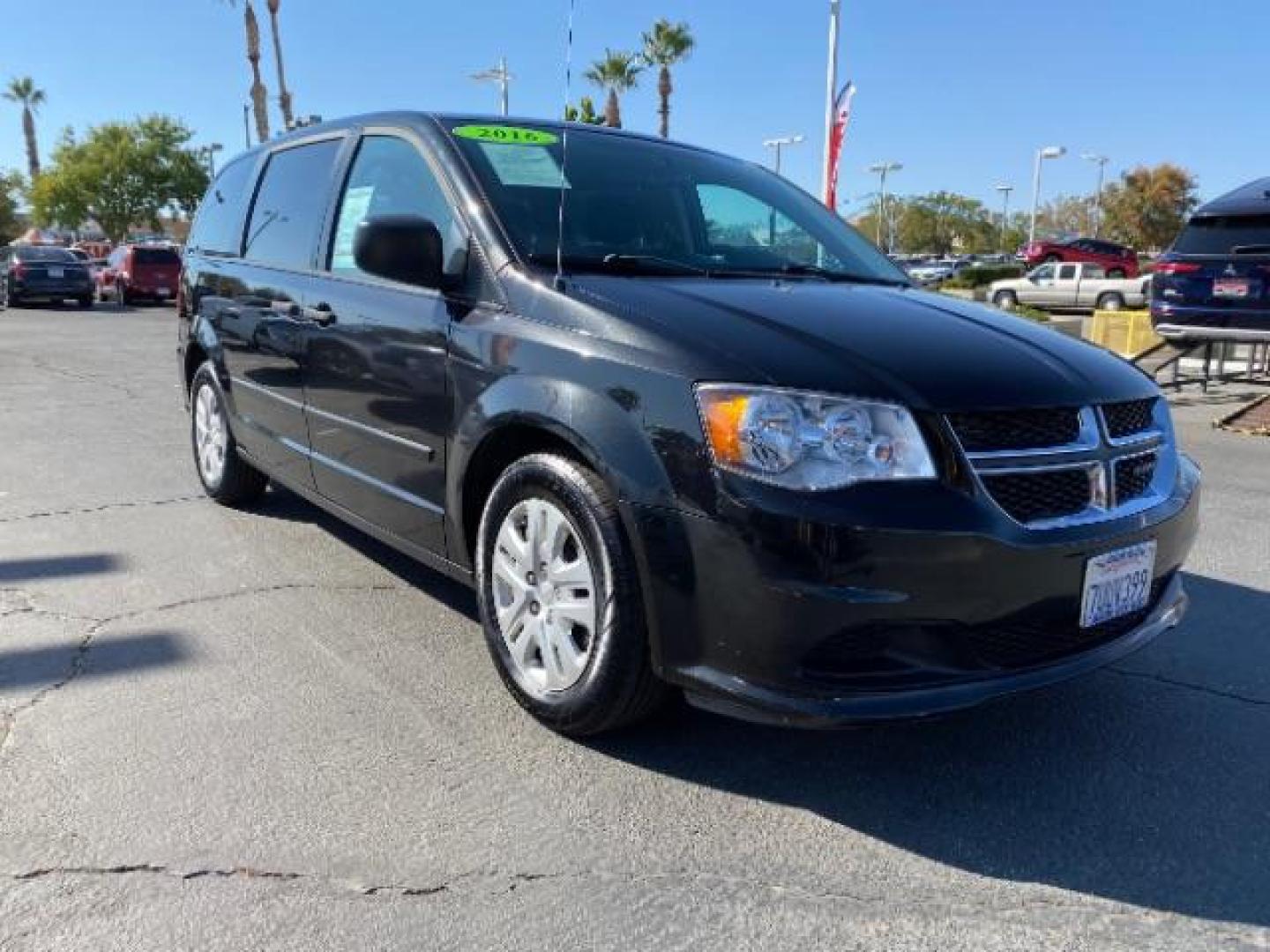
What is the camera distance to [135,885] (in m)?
2.34

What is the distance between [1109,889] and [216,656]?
275 centimetres

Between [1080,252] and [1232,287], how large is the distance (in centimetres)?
3279

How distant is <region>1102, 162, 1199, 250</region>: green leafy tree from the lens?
203 ft

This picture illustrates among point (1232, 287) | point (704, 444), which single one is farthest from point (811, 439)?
point (1232, 287)

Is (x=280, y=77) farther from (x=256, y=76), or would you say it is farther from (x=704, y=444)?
(x=704, y=444)

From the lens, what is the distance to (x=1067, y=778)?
2865 mm

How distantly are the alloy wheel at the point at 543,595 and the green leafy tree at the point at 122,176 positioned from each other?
57878mm

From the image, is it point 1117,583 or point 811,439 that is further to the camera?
point 1117,583

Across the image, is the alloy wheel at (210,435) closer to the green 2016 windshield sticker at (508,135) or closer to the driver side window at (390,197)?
the driver side window at (390,197)

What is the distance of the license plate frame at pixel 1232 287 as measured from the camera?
9.95 m

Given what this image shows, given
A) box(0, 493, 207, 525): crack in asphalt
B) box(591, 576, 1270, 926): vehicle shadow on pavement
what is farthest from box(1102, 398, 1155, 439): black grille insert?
box(0, 493, 207, 525): crack in asphalt

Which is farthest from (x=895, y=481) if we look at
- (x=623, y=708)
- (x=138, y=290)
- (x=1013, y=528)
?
(x=138, y=290)

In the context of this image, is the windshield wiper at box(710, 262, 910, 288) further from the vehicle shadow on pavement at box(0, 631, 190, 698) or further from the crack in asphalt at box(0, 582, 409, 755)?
the vehicle shadow on pavement at box(0, 631, 190, 698)

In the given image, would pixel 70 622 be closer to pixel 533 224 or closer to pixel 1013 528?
pixel 533 224
